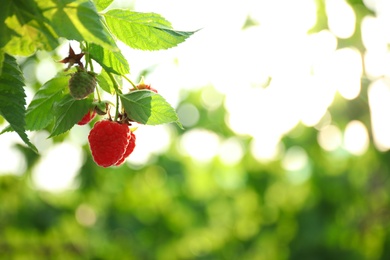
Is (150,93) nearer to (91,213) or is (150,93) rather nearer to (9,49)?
(9,49)

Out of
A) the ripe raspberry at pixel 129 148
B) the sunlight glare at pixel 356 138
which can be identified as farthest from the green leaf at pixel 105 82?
the sunlight glare at pixel 356 138

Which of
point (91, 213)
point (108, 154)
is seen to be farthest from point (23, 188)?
point (108, 154)

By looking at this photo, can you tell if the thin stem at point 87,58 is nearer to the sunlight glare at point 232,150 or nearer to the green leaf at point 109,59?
the green leaf at point 109,59

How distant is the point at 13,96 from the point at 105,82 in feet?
0.51

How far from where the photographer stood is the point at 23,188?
22.1 feet

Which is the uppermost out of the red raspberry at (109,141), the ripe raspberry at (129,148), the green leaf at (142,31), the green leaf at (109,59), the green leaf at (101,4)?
the green leaf at (101,4)

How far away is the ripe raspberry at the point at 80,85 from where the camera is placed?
984 millimetres

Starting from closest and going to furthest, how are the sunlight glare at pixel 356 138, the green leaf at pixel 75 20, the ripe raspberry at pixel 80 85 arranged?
the green leaf at pixel 75 20 < the ripe raspberry at pixel 80 85 < the sunlight glare at pixel 356 138

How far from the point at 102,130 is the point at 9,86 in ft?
0.58

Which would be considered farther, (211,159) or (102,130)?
(211,159)

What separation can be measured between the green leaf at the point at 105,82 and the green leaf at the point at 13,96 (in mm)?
132

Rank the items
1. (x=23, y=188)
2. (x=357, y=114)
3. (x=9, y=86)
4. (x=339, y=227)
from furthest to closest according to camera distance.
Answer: (x=339, y=227) < (x=23, y=188) < (x=357, y=114) < (x=9, y=86)

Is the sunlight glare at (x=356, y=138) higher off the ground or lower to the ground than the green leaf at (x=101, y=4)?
lower

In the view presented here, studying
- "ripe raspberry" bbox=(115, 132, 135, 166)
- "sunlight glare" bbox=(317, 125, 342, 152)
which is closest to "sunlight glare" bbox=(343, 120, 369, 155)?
"sunlight glare" bbox=(317, 125, 342, 152)
